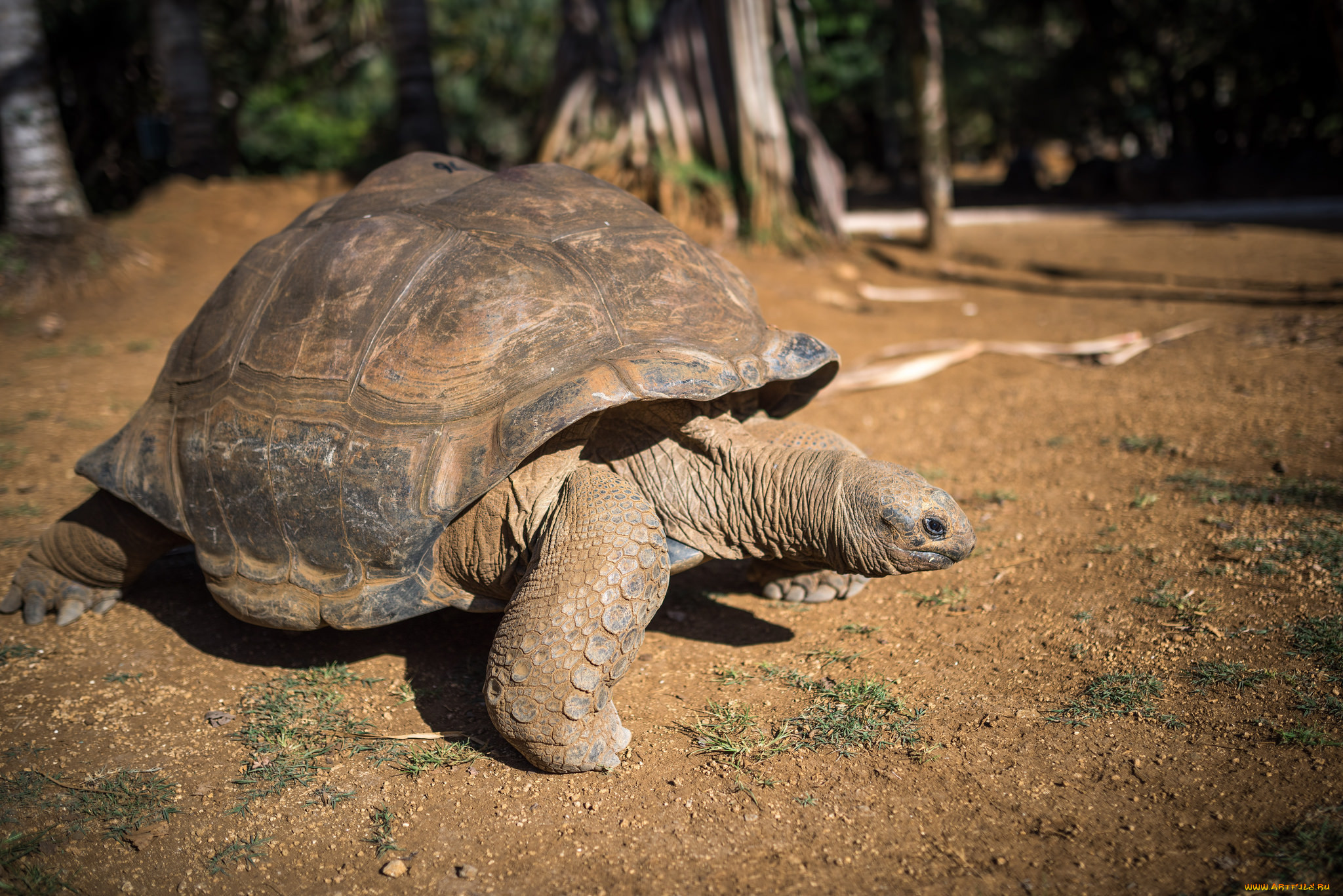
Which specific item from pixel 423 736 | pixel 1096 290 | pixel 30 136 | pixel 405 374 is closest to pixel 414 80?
pixel 30 136

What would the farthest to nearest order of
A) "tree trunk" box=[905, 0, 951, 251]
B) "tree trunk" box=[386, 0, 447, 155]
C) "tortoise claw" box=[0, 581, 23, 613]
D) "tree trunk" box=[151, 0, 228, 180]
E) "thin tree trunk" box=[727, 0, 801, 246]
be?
"tree trunk" box=[386, 0, 447, 155], "tree trunk" box=[151, 0, 228, 180], "tree trunk" box=[905, 0, 951, 251], "thin tree trunk" box=[727, 0, 801, 246], "tortoise claw" box=[0, 581, 23, 613]

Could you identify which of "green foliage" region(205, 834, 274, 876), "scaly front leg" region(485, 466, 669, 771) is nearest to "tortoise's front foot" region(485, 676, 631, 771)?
"scaly front leg" region(485, 466, 669, 771)

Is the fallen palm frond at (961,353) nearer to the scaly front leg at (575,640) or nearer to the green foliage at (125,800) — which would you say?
the scaly front leg at (575,640)

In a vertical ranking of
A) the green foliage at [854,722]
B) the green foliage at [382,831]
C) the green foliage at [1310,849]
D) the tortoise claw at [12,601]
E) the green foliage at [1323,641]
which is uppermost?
the tortoise claw at [12,601]

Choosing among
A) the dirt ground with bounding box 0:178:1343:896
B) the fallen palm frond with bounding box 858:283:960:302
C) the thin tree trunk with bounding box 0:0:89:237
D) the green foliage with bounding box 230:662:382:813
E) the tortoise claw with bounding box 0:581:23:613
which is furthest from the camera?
the fallen palm frond with bounding box 858:283:960:302

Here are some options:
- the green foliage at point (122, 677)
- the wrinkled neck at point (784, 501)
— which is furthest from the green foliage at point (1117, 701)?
the green foliage at point (122, 677)

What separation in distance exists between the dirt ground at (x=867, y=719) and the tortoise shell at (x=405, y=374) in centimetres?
51

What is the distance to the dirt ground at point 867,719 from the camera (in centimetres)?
205

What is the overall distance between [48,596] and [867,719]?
318cm

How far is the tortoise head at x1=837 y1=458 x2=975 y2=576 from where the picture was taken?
8.34ft

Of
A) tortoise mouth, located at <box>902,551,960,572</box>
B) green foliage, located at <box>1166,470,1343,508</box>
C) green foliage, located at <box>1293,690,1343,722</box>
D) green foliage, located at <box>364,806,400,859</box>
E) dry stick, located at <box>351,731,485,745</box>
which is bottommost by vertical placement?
green foliage, located at <box>364,806,400,859</box>

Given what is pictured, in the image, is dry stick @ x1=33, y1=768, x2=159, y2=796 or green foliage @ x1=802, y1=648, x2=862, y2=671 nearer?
dry stick @ x1=33, y1=768, x2=159, y2=796

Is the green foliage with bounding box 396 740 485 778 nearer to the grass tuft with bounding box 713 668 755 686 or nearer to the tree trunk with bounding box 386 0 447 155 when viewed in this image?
the grass tuft with bounding box 713 668 755 686

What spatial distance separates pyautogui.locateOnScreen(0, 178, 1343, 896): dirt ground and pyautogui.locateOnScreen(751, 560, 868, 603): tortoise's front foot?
7 cm
